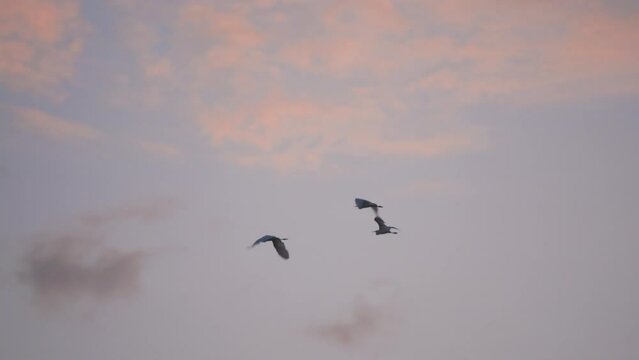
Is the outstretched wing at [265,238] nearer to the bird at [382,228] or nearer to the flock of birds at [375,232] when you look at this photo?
the flock of birds at [375,232]

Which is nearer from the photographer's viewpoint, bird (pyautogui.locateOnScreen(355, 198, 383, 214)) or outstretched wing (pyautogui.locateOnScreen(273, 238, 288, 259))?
outstretched wing (pyautogui.locateOnScreen(273, 238, 288, 259))

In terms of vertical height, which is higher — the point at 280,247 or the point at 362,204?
the point at 362,204

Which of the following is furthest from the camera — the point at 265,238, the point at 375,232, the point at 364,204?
the point at 375,232

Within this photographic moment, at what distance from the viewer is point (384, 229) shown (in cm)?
12662

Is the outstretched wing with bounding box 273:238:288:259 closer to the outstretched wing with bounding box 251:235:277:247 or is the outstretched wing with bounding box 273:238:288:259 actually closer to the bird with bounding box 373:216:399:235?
the outstretched wing with bounding box 251:235:277:247

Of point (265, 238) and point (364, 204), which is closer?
point (265, 238)

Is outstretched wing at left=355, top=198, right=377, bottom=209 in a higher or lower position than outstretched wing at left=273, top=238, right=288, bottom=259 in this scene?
higher

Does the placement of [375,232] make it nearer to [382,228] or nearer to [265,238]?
[382,228]

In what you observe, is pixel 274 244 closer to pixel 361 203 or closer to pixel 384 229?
pixel 361 203

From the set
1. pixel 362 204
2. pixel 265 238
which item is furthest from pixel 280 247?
pixel 362 204

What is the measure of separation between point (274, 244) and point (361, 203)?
1525cm

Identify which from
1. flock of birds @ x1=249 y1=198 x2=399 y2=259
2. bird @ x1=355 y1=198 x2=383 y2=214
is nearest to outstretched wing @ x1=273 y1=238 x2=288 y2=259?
flock of birds @ x1=249 y1=198 x2=399 y2=259

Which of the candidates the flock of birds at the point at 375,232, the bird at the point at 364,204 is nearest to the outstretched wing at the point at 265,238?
the flock of birds at the point at 375,232

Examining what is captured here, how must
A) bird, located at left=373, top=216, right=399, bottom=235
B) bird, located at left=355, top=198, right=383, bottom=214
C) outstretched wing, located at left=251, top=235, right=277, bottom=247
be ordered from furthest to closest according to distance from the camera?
bird, located at left=373, top=216, right=399, bottom=235, bird, located at left=355, top=198, right=383, bottom=214, outstretched wing, located at left=251, top=235, right=277, bottom=247
